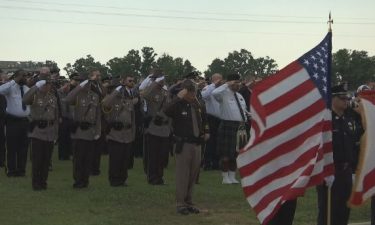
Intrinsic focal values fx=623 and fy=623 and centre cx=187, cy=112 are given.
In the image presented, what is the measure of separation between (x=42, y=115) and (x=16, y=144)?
7.45 feet

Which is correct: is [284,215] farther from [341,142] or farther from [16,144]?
[16,144]

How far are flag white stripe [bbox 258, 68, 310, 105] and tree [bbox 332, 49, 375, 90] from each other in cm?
8153

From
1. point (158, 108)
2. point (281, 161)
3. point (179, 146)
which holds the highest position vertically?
point (158, 108)

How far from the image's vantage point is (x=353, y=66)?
88.5 meters

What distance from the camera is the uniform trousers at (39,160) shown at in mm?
11750

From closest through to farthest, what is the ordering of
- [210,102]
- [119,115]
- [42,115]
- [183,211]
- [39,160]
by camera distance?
1. [183,211]
2. [39,160]
3. [42,115]
4. [119,115]
5. [210,102]

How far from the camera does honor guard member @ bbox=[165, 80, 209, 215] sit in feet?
32.7

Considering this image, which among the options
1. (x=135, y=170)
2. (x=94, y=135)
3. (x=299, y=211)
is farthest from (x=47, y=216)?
(x=135, y=170)

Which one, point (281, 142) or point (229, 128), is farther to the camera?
point (229, 128)

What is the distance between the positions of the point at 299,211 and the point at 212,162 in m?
5.93

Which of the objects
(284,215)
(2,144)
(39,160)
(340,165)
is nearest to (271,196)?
(284,215)

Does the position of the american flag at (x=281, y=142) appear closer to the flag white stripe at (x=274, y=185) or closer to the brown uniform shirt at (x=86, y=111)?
the flag white stripe at (x=274, y=185)

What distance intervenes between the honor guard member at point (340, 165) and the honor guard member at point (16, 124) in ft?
26.3

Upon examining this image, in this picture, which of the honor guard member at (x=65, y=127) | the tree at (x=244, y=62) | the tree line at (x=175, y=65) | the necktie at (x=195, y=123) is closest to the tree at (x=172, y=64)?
the tree line at (x=175, y=65)
